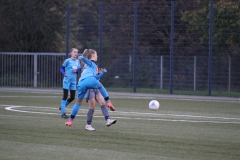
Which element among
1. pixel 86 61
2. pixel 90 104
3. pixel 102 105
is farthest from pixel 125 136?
pixel 86 61

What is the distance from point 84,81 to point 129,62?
19925mm

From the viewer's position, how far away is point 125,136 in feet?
38.6

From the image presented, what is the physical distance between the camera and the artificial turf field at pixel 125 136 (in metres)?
9.41

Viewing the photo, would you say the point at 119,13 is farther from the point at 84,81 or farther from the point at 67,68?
the point at 84,81

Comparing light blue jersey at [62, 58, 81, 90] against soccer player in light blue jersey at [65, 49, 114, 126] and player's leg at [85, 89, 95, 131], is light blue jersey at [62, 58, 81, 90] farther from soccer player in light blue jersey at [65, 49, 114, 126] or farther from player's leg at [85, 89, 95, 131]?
soccer player in light blue jersey at [65, 49, 114, 126]

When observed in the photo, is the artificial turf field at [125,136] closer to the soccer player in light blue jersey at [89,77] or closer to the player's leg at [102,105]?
the player's leg at [102,105]

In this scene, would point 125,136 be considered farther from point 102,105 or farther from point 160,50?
point 160,50

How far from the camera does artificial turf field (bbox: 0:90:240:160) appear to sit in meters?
9.41

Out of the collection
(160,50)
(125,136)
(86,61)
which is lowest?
(125,136)

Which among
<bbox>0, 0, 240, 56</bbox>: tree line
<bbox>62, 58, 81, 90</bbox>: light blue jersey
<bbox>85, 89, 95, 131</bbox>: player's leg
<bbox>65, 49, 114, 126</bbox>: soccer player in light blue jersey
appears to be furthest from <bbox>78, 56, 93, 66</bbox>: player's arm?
<bbox>0, 0, 240, 56</bbox>: tree line

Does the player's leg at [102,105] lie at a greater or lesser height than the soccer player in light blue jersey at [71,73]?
lesser

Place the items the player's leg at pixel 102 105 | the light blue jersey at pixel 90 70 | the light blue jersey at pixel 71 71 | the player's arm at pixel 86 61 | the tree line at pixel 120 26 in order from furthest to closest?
the tree line at pixel 120 26, the light blue jersey at pixel 71 71, the player's leg at pixel 102 105, the light blue jersey at pixel 90 70, the player's arm at pixel 86 61

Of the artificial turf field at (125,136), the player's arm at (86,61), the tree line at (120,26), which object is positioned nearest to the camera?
the artificial turf field at (125,136)

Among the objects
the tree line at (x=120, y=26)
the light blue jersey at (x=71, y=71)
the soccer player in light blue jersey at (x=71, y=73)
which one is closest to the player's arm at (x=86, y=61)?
the soccer player in light blue jersey at (x=71, y=73)
